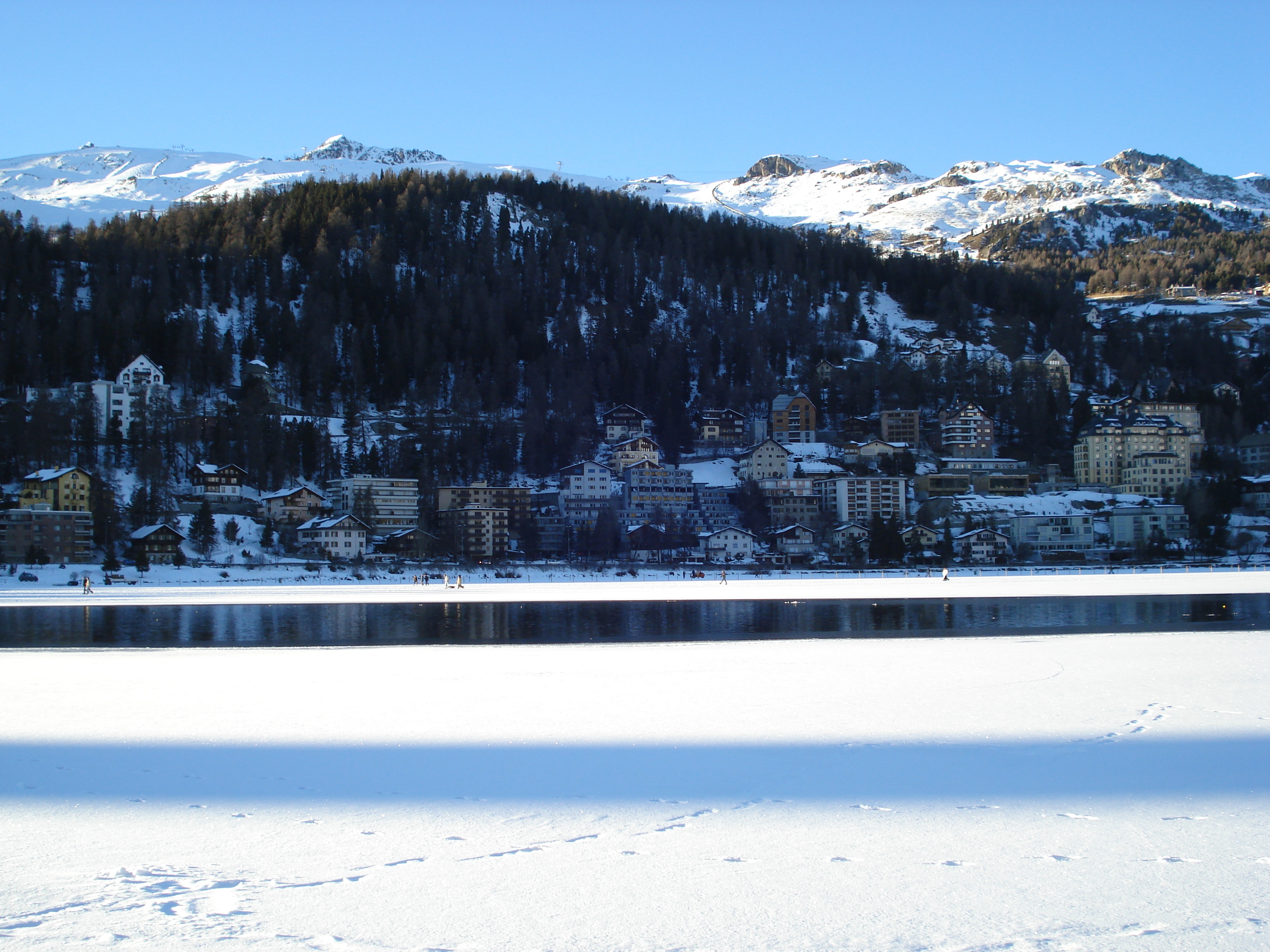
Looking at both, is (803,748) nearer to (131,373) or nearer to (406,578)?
(406,578)

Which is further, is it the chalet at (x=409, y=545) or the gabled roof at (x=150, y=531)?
the chalet at (x=409, y=545)

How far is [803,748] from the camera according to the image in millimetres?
8156

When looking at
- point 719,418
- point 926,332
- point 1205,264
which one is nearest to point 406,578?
point 719,418

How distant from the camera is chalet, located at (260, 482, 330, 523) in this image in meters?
78.6

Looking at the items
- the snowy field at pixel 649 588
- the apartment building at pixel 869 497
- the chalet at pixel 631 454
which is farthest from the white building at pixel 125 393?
the apartment building at pixel 869 497

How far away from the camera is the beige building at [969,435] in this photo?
10606cm

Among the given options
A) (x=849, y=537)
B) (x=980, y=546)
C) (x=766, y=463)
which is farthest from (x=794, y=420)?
(x=980, y=546)

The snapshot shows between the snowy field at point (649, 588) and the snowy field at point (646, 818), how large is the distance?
26.3m

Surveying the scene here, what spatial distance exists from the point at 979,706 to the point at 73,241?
143m

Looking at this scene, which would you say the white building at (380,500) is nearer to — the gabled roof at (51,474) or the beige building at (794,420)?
the gabled roof at (51,474)

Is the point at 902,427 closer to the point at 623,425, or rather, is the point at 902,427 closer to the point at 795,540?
the point at 623,425

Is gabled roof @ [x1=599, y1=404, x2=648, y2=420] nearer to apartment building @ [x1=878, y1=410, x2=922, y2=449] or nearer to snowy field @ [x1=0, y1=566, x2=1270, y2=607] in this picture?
apartment building @ [x1=878, y1=410, x2=922, y2=449]

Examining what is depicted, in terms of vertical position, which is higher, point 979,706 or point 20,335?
point 20,335

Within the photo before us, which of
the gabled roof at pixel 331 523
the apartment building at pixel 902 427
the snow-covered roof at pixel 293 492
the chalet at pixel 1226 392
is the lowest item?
the gabled roof at pixel 331 523
